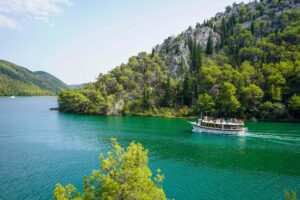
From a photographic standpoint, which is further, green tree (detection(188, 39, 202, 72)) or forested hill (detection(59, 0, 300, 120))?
green tree (detection(188, 39, 202, 72))

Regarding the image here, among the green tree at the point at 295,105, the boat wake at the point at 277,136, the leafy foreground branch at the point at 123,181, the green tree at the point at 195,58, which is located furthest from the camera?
the green tree at the point at 195,58

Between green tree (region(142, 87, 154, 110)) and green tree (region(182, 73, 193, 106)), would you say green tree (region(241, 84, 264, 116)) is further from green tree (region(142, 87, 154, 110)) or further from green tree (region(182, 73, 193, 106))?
green tree (region(142, 87, 154, 110))

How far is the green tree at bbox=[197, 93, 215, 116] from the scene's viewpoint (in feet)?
327

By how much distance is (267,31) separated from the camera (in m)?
154

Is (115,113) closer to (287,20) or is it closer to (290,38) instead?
(290,38)

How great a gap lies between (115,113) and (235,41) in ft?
324

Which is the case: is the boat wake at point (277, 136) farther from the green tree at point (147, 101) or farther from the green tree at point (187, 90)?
the green tree at point (147, 101)

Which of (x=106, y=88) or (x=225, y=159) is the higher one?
(x=106, y=88)

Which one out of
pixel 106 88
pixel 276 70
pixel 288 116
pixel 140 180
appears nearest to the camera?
pixel 140 180

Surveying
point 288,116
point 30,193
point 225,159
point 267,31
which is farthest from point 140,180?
point 267,31

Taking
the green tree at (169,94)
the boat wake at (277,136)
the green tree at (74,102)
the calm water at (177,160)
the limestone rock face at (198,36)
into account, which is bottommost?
the calm water at (177,160)

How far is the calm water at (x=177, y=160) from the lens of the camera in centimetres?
3039

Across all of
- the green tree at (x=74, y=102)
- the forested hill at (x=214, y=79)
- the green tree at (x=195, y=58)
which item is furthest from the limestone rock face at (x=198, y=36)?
the green tree at (x=74, y=102)

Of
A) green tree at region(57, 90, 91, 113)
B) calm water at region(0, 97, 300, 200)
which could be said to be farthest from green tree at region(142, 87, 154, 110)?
calm water at region(0, 97, 300, 200)
